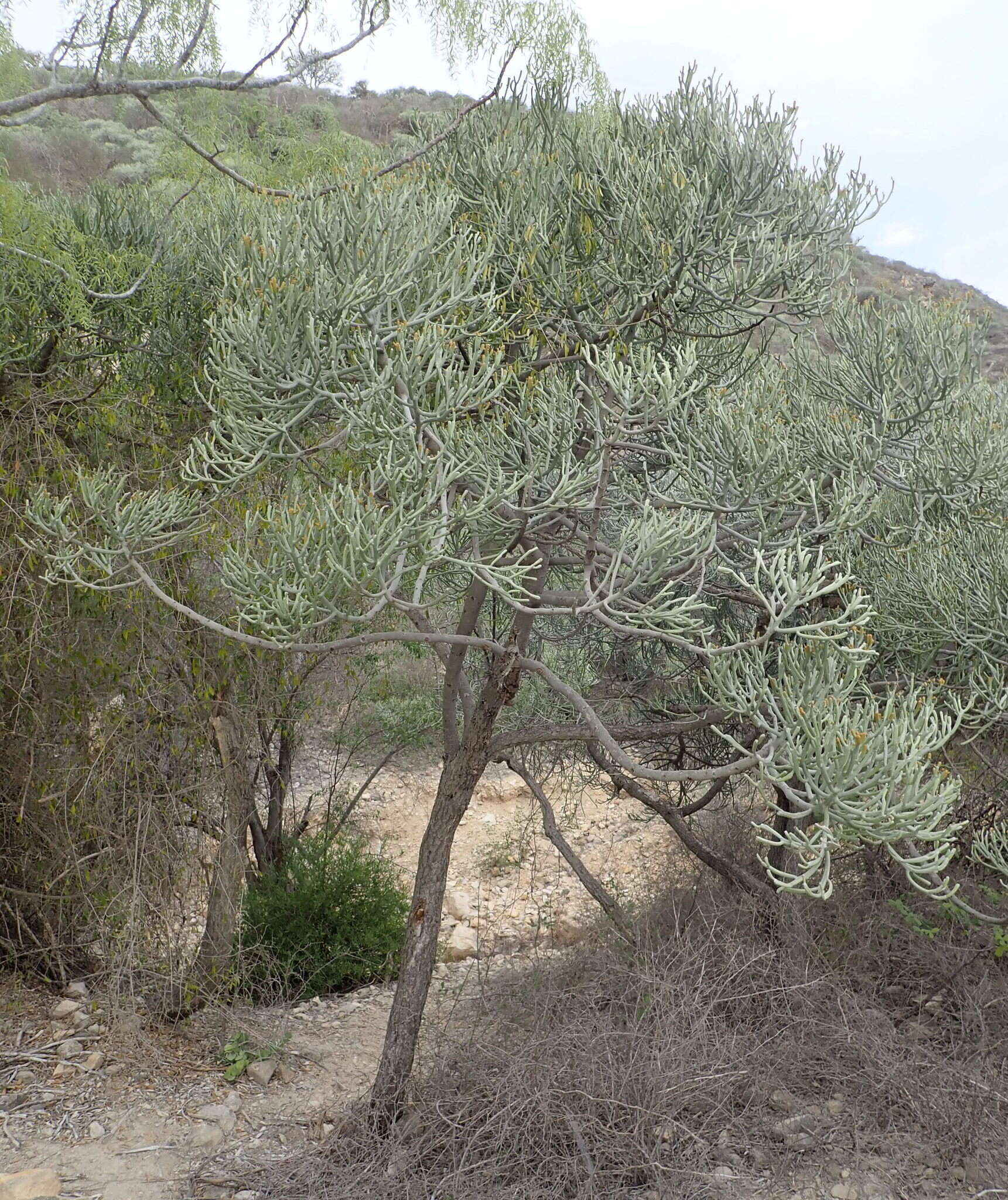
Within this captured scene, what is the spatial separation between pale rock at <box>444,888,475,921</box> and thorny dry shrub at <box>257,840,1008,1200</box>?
3841 mm

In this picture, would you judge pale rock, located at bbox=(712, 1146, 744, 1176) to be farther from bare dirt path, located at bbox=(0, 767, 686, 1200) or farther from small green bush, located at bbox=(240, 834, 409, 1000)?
small green bush, located at bbox=(240, 834, 409, 1000)

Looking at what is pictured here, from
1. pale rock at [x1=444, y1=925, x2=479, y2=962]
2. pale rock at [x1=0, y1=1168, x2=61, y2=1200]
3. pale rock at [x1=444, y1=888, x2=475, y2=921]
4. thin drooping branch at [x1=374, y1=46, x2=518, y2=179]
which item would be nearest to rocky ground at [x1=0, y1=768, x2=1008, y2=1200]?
pale rock at [x1=0, y1=1168, x2=61, y2=1200]

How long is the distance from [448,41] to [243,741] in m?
4.37

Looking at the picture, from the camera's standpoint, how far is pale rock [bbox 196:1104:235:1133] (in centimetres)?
504

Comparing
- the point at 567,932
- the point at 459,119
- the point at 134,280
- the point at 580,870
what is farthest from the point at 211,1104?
the point at 459,119

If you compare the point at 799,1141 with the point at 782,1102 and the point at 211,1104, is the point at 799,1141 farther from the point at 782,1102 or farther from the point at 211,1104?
the point at 211,1104

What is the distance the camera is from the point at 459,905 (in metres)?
9.65

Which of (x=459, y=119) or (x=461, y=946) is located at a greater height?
(x=459, y=119)

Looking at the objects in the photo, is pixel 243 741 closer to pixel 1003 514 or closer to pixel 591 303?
pixel 591 303

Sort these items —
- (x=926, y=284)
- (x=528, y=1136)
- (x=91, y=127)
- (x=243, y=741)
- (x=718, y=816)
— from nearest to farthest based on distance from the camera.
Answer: (x=528, y=1136) < (x=243, y=741) < (x=718, y=816) < (x=91, y=127) < (x=926, y=284)

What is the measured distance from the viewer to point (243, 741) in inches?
246

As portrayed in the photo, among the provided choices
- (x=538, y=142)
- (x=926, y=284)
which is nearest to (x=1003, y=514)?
(x=538, y=142)

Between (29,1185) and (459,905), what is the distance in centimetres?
574

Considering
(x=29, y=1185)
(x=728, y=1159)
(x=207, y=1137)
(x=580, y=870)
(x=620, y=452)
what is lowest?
(x=207, y=1137)
